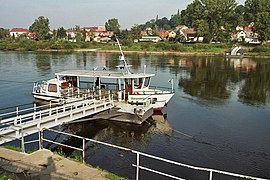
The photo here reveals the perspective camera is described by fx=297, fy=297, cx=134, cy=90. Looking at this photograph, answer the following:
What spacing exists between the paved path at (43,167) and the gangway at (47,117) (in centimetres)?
322

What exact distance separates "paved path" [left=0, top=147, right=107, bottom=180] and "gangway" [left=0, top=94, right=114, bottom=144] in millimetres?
3220

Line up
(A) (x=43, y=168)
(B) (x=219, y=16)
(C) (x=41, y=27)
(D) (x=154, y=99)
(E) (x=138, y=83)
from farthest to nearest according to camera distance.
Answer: (C) (x=41, y=27)
(B) (x=219, y=16)
(E) (x=138, y=83)
(D) (x=154, y=99)
(A) (x=43, y=168)

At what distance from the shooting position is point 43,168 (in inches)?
373

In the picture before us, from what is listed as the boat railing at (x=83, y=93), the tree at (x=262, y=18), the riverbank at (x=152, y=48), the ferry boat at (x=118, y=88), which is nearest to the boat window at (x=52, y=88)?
the ferry boat at (x=118, y=88)

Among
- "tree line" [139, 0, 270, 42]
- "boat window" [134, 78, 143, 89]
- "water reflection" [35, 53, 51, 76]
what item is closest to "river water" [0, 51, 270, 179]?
"boat window" [134, 78, 143, 89]

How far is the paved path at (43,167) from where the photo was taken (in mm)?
9086

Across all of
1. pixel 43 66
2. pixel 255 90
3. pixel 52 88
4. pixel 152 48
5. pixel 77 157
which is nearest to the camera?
pixel 77 157

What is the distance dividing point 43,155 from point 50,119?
655cm

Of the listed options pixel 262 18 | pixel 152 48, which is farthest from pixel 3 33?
pixel 262 18

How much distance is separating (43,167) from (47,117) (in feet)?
25.2

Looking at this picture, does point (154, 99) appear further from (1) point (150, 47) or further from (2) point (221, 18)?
(2) point (221, 18)

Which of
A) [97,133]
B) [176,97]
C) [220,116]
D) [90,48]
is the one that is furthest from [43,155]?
[90,48]

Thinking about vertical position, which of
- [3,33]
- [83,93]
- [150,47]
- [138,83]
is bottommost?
[83,93]

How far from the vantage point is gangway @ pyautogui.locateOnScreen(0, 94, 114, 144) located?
14148mm
